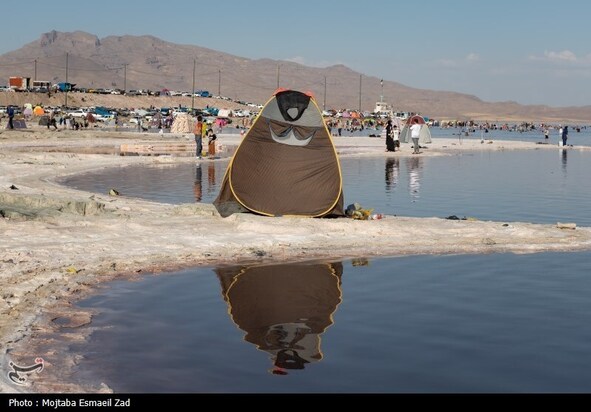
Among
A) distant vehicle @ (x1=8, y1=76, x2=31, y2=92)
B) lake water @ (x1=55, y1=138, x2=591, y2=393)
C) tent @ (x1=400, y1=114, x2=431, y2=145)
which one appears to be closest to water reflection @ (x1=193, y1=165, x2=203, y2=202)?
lake water @ (x1=55, y1=138, x2=591, y2=393)

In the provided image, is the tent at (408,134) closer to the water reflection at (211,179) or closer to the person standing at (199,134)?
the person standing at (199,134)

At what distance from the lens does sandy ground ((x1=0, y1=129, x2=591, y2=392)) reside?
11227mm

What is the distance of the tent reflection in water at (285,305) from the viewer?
30.8 feet

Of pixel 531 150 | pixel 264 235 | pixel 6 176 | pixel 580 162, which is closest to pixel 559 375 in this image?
pixel 264 235

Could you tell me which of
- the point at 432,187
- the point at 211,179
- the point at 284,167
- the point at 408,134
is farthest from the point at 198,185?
the point at 408,134

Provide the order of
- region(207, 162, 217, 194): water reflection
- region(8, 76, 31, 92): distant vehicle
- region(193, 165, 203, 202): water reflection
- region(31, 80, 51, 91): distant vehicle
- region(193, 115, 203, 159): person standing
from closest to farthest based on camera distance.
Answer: region(193, 165, 203, 202): water reflection
region(207, 162, 217, 194): water reflection
region(193, 115, 203, 159): person standing
region(8, 76, 31, 92): distant vehicle
region(31, 80, 51, 91): distant vehicle

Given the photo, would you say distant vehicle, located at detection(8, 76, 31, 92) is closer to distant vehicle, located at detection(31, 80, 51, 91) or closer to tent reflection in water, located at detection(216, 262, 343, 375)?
distant vehicle, located at detection(31, 80, 51, 91)

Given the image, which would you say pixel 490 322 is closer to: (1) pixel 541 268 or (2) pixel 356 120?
(1) pixel 541 268

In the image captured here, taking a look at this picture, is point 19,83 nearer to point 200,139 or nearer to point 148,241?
point 200,139

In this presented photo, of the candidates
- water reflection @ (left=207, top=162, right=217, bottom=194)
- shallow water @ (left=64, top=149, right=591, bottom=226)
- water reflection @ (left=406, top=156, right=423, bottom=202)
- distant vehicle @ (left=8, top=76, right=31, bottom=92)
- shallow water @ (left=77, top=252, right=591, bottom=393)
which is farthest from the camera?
distant vehicle @ (left=8, top=76, right=31, bottom=92)

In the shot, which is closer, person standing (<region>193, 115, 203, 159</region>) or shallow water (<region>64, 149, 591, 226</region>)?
shallow water (<region>64, 149, 591, 226</region>)

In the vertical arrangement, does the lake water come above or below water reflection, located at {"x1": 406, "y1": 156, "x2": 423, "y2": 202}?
below

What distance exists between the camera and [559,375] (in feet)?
27.9

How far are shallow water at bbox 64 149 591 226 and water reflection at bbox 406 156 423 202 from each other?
0.02 meters
